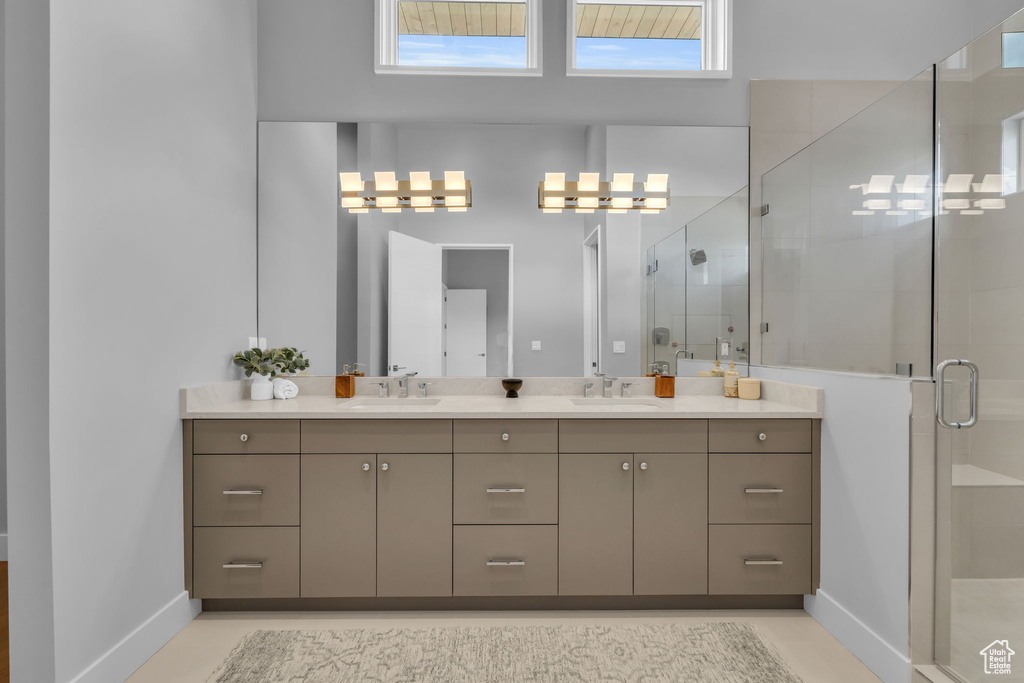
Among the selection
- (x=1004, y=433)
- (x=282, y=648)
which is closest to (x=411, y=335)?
(x=282, y=648)

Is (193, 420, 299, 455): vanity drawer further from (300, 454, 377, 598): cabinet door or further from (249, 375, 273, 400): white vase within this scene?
(249, 375, 273, 400): white vase

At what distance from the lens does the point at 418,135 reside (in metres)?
2.71

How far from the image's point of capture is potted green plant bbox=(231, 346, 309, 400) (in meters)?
2.45

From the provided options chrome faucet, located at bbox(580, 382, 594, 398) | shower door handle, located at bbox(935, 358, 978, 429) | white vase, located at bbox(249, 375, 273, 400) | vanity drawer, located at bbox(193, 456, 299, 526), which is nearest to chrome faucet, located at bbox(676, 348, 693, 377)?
chrome faucet, located at bbox(580, 382, 594, 398)

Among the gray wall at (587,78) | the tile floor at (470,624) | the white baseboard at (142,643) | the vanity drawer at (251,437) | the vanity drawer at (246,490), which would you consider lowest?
the tile floor at (470,624)

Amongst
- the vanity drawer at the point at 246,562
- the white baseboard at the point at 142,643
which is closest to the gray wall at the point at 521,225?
the vanity drawer at the point at 246,562

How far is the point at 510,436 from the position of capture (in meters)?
2.15

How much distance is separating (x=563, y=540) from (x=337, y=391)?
126 centimetres

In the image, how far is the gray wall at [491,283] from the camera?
8.84 feet

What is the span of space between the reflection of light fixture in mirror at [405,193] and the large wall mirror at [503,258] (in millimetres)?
39

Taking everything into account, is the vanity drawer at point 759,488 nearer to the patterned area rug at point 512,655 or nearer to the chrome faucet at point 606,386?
the patterned area rug at point 512,655

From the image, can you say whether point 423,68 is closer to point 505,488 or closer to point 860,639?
point 505,488

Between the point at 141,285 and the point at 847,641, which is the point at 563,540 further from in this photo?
the point at 141,285

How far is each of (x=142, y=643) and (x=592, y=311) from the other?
7.31 ft
